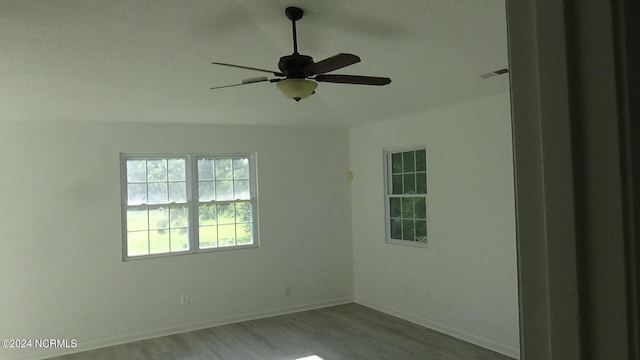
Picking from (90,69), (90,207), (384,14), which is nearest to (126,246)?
(90,207)

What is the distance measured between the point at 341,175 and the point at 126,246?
305 cm

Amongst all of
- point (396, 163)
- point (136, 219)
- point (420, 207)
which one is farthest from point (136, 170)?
point (420, 207)

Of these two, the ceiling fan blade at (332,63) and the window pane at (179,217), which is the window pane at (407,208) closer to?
the window pane at (179,217)

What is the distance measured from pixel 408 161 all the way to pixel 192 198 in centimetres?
276

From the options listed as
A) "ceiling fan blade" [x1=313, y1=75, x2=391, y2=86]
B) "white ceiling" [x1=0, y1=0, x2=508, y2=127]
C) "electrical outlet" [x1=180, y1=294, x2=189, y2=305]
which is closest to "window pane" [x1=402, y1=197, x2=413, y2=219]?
"white ceiling" [x1=0, y1=0, x2=508, y2=127]

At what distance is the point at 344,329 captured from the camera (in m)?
5.39

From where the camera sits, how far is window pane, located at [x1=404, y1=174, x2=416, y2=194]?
221 inches

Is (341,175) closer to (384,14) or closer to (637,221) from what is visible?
(384,14)

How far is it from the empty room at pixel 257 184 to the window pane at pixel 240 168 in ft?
0.09

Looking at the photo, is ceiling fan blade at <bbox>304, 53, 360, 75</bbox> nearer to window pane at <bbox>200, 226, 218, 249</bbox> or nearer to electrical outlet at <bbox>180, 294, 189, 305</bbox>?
window pane at <bbox>200, 226, 218, 249</bbox>

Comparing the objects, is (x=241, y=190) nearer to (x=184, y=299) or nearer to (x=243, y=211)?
(x=243, y=211)

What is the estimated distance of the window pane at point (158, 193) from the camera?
5484 mm

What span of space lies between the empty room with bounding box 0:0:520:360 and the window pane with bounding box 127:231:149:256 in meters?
0.03

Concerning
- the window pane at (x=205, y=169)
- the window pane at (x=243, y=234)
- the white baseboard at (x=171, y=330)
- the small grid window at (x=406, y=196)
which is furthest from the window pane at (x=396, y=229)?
the window pane at (x=205, y=169)
